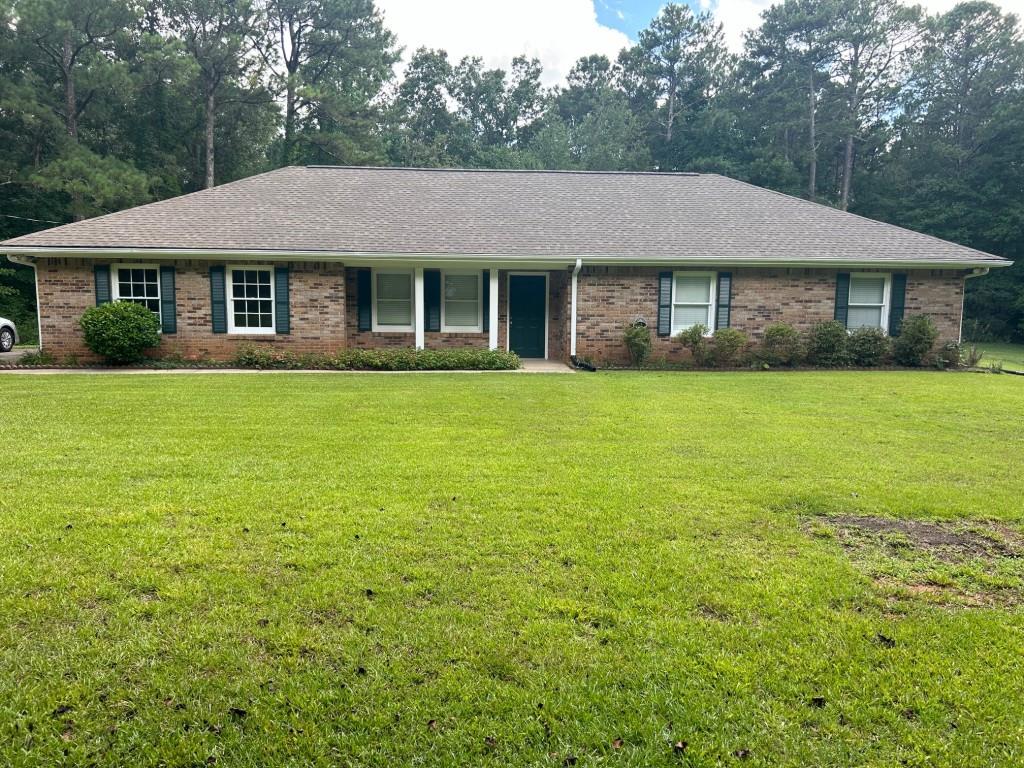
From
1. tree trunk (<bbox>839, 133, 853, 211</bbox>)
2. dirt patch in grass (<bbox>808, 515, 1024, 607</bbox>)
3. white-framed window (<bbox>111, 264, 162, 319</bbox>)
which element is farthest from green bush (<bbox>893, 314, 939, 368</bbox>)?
tree trunk (<bbox>839, 133, 853, 211</bbox>)

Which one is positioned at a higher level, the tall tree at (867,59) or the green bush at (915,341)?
the tall tree at (867,59)

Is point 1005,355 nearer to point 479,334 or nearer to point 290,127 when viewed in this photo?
point 479,334

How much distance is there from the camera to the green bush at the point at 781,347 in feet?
47.5

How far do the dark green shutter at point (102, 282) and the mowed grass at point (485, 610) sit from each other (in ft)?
28.9

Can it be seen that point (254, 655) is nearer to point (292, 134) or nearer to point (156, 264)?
point (156, 264)

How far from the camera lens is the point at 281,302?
1427cm

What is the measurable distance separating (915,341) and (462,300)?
33.8ft

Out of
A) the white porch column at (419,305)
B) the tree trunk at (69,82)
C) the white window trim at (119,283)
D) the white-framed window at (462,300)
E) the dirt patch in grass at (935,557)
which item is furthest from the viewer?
the tree trunk at (69,82)

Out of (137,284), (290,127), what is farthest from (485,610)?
(290,127)

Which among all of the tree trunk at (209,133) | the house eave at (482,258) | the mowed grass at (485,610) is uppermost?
the tree trunk at (209,133)

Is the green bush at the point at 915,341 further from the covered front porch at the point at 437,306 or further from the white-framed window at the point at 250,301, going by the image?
the white-framed window at the point at 250,301

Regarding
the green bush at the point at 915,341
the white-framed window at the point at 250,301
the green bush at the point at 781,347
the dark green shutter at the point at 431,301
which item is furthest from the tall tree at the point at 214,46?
the green bush at the point at 915,341

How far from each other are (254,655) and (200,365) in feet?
41.1

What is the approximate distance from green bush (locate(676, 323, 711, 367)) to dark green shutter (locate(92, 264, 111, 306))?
1244 centimetres
